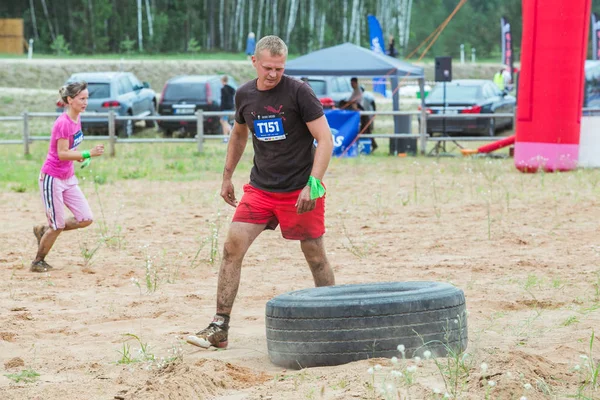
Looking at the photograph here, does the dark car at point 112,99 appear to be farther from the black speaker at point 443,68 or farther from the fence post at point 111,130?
the black speaker at point 443,68

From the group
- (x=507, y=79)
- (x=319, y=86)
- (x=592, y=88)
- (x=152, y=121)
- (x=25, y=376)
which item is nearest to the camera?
(x=25, y=376)

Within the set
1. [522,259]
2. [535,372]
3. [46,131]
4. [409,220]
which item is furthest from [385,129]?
[535,372]

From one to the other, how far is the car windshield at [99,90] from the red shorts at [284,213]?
2100 centimetres

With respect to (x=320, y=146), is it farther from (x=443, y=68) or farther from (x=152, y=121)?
(x=152, y=121)

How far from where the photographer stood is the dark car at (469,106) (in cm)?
2439

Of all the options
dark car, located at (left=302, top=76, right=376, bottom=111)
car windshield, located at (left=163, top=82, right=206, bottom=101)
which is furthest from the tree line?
dark car, located at (left=302, top=76, right=376, bottom=111)

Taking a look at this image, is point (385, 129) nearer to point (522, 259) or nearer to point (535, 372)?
point (522, 259)

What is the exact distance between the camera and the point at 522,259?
8984mm

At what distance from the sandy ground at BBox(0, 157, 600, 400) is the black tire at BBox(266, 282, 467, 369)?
0.35 ft

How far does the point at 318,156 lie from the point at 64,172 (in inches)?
140

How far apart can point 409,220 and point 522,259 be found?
9.54ft

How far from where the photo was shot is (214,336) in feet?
19.7

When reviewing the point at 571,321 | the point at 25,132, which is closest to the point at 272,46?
the point at 571,321

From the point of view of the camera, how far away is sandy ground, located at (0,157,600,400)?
16.7 feet
